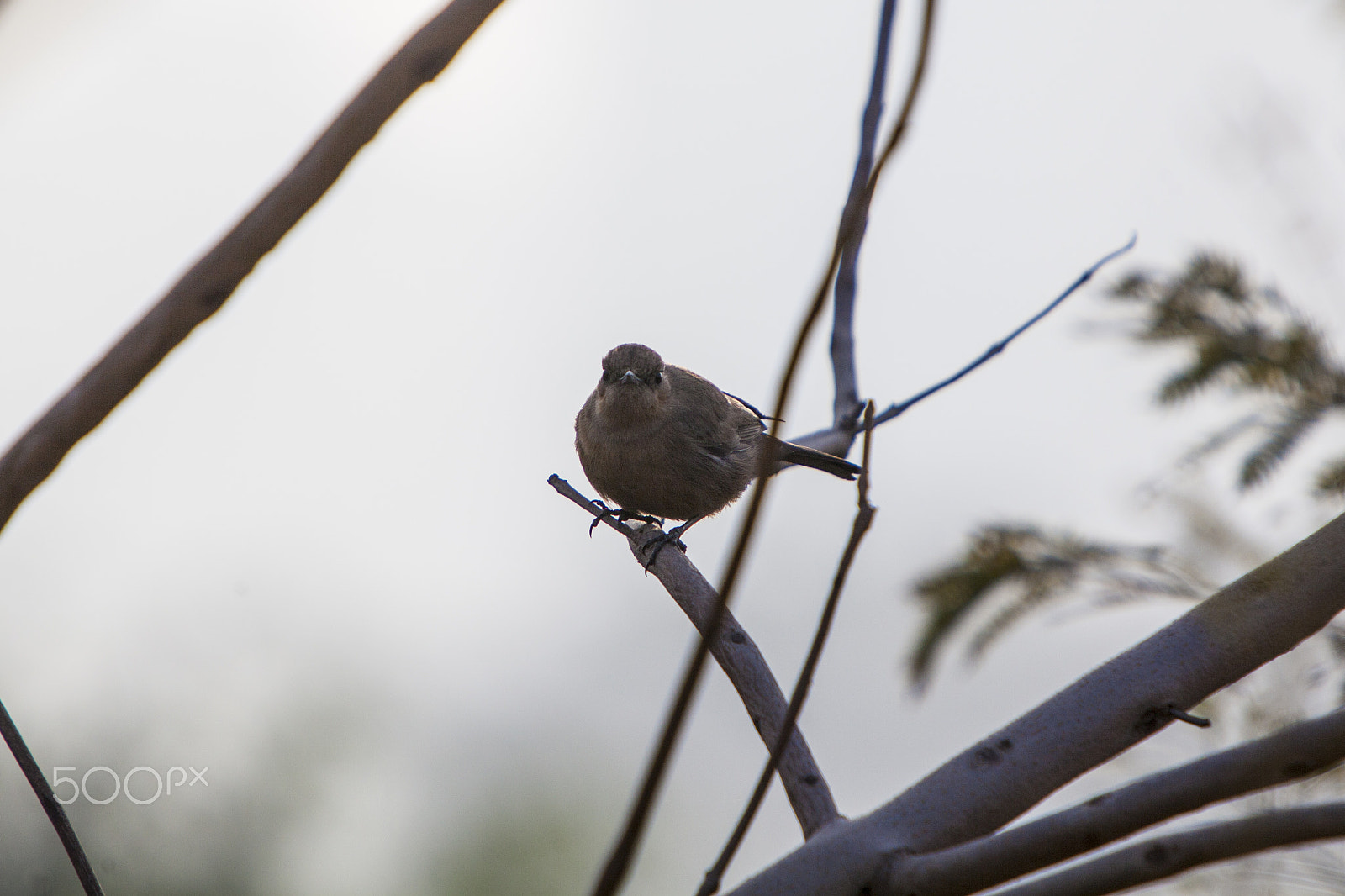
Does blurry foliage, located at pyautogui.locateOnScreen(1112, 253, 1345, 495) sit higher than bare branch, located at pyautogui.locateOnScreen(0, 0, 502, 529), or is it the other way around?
blurry foliage, located at pyautogui.locateOnScreen(1112, 253, 1345, 495)

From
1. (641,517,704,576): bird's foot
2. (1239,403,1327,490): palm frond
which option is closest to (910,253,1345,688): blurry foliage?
(1239,403,1327,490): palm frond

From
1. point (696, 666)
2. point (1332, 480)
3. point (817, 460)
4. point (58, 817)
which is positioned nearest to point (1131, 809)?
point (696, 666)

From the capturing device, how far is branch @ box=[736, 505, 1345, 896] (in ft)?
5.62

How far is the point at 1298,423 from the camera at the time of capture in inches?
243

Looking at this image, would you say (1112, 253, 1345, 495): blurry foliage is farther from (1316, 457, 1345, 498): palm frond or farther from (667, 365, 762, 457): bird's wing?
(667, 365, 762, 457): bird's wing

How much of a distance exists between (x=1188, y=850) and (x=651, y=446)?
406cm

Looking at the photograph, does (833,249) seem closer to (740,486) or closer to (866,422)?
(866,422)

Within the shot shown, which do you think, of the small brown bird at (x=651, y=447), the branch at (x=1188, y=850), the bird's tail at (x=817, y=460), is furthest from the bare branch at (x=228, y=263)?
the small brown bird at (x=651, y=447)

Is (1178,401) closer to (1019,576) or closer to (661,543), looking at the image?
(1019,576)

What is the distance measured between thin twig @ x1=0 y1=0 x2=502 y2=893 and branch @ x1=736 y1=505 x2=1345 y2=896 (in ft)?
3.77

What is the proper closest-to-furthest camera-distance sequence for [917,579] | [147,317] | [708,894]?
[147,317] → [708,894] → [917,579]

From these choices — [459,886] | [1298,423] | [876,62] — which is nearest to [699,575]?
[876,62]

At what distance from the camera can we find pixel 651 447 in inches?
203

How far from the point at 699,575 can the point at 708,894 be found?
1991mm
